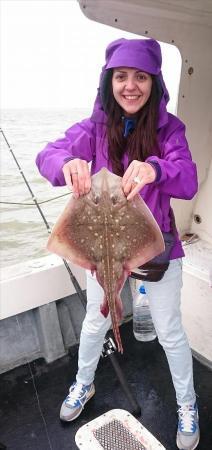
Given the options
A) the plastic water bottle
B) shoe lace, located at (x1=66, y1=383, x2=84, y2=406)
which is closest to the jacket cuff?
shoe lace, located at (x1=66, y1=383, x2=84, y2=406)

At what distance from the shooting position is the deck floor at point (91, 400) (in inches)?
99.1

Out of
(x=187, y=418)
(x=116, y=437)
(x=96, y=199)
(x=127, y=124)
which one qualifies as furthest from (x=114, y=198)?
(x=187, y=418)

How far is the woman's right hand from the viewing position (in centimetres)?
156

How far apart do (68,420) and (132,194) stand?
72.5 inches

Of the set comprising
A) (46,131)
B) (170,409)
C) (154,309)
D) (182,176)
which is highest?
(182,176)

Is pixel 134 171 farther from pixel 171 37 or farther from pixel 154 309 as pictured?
pixel 171 37

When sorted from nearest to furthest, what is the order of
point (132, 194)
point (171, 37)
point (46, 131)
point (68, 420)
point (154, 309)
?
1. point (132, 194)
2. point (154, 309)
3. point (68, 420)
4. point (171, 37)
5. point (46, 131)

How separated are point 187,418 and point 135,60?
6.85 feet

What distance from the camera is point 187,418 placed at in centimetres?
239

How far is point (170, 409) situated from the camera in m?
2.72

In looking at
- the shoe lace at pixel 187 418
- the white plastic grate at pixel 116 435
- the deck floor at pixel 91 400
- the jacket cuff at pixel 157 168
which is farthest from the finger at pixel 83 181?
the deck floor at pixel 91 400

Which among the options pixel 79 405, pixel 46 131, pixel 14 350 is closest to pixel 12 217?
pixel 14 350

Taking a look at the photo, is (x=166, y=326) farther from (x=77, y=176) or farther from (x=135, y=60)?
(x=135, y=60)

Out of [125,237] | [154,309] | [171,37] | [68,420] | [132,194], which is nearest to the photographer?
[132,194]
